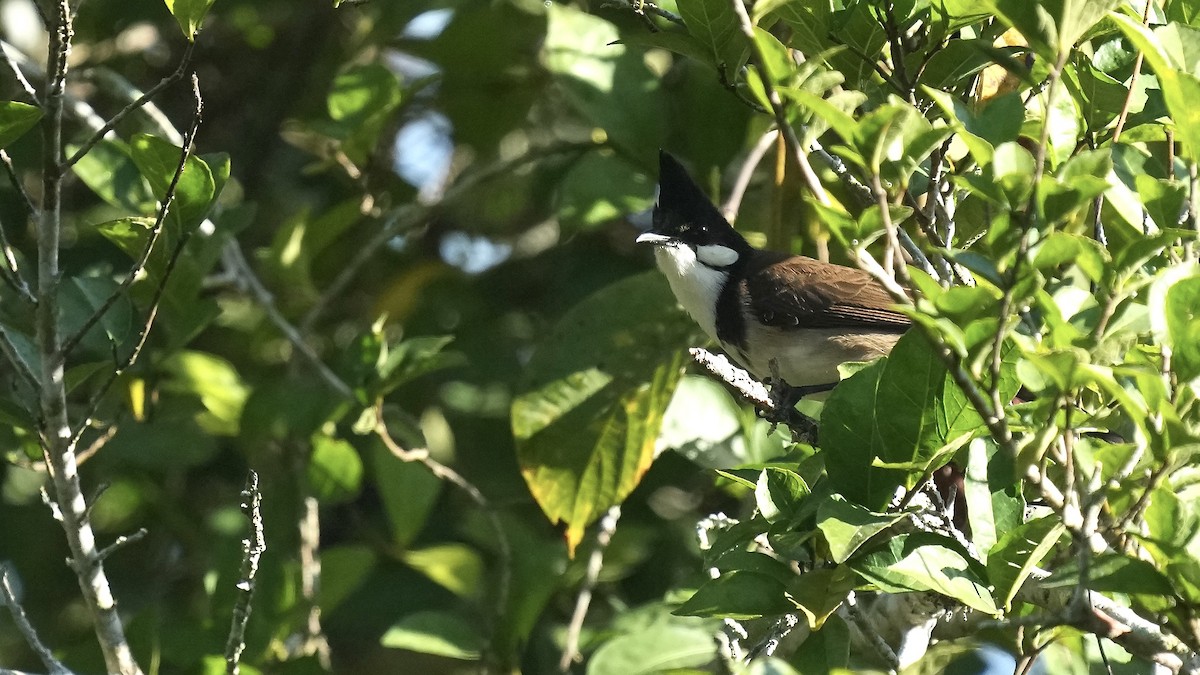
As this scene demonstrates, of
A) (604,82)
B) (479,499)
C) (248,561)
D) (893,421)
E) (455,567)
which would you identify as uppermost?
(893,421)

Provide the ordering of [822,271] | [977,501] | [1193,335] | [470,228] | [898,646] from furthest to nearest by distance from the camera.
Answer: [470,228]
[822,271]
[898,646]
[977,501]
[1193,335]

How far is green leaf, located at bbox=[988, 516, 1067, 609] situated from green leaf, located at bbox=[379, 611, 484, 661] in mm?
1472

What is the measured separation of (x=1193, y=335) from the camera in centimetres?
127

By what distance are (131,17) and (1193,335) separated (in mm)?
3220

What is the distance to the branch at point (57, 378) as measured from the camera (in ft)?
5.71

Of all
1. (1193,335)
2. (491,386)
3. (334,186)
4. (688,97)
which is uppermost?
(1193,335)

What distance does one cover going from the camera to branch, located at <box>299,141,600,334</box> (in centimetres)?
317

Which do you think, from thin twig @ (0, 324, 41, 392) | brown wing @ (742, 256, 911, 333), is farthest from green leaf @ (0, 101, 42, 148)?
brown wing @ (742, 256, 911, 333)

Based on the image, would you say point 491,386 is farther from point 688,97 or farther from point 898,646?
point 898,646

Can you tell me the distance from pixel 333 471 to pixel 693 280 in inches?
40.5

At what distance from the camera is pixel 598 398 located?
2828mm

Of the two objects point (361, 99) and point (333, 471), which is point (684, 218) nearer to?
point (361, 99)

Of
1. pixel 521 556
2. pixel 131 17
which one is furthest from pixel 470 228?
pixel 521 556

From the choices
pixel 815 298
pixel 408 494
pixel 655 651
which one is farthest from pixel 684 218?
pixel 655 651
